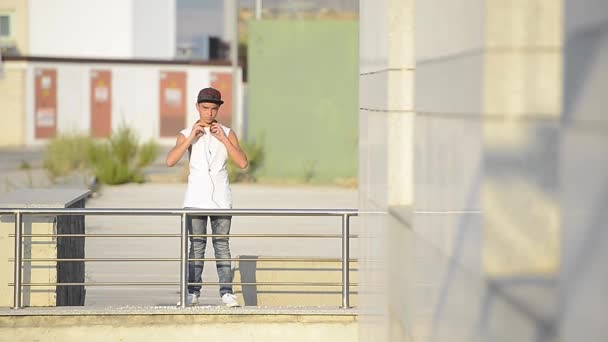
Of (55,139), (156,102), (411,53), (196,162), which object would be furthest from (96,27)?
(411,53)

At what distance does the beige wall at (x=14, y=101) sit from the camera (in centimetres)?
5009

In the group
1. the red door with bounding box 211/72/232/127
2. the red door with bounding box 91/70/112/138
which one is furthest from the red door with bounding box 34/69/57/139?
the red door with bounding box 211/72/232/127

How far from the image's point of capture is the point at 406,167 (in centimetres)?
583

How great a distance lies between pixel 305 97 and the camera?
31234 millimetres

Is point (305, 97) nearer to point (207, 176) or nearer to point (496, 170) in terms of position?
point (207, 176)

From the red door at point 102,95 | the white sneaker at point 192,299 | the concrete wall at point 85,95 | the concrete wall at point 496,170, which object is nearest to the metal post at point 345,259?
the white sneaker at point 192,299

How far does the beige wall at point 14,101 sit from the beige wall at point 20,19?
16.6 ft

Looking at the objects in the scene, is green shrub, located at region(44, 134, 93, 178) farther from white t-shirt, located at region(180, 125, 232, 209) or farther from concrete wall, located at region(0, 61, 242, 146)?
concrete wall, located at region(0, 61, 242, 146)

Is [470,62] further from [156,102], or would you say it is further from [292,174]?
[156,102]

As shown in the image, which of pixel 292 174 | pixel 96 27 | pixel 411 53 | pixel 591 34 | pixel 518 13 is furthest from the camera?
pixel 96 27

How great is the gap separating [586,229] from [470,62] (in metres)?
1.20

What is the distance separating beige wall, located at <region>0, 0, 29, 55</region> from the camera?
5512 centimetres

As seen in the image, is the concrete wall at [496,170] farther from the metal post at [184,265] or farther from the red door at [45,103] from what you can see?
the red door at [45,103]

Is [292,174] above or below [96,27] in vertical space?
below
